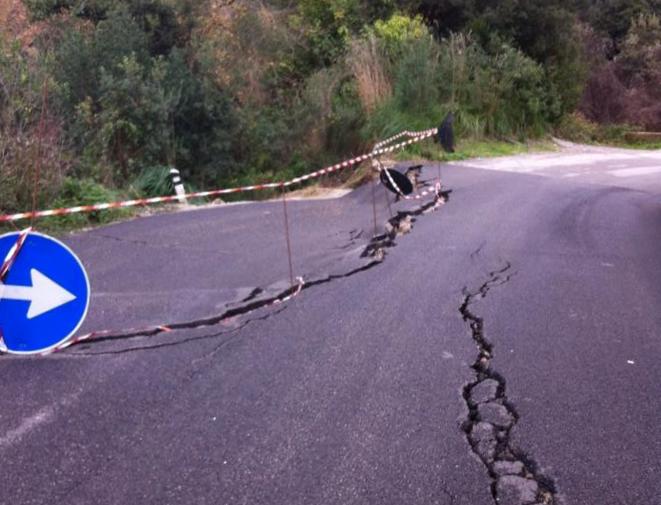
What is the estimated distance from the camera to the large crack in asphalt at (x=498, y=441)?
3.85 m

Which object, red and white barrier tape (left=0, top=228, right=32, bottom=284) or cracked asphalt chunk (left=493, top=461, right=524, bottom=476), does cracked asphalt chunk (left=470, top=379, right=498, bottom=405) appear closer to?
cracked asphalt chunk (left=493, top=461, right=524, bottom=476)

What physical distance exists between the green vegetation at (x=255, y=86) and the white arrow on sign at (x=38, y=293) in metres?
5.79

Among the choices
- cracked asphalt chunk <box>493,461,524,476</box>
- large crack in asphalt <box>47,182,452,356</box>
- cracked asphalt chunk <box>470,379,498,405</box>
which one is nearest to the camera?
cracked asphalt chunk <box>493,461,524,476</box>

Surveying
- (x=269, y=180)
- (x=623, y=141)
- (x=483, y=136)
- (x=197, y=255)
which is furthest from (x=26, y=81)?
(x=623, y=141)

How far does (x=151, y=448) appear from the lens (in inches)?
167

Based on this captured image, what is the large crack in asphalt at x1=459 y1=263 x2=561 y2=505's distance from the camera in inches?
152

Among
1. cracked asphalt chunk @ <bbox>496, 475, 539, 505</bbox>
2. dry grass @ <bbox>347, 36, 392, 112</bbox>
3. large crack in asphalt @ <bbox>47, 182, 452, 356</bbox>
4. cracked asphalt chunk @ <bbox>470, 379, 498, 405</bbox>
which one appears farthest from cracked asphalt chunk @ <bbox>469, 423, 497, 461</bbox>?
→ dry grass @ <bbox>347, 36, 392, 112</bbox>

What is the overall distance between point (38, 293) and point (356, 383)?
2335mm

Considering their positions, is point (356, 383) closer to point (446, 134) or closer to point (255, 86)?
point (446, 134)

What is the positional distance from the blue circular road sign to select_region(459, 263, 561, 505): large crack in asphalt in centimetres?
286

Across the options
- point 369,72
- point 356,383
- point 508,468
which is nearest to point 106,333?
point 356,383

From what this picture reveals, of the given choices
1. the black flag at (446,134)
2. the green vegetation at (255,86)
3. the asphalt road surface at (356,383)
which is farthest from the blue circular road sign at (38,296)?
the black flag at (446,134)

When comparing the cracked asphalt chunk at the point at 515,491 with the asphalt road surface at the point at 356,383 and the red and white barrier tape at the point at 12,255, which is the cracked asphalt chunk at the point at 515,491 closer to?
the asphalt road surface at the point at 356,383

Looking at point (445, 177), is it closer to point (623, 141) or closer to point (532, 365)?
point (532, 365)
